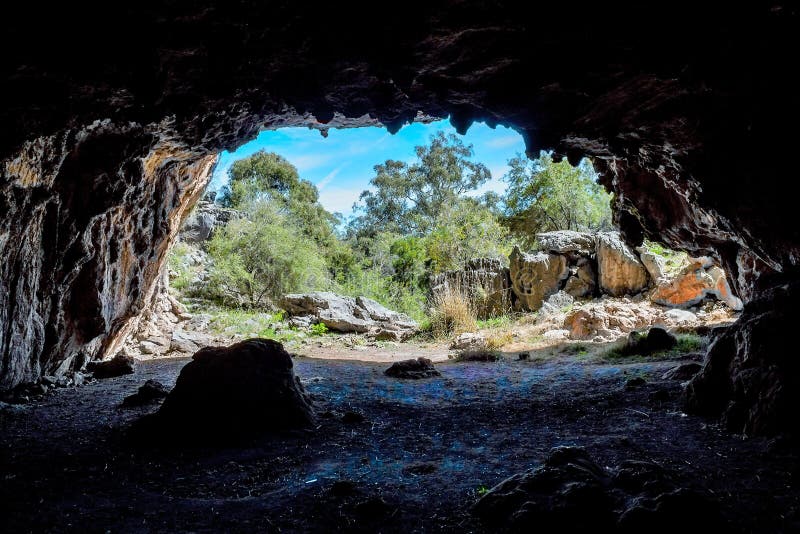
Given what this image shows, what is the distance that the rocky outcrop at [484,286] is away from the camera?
12570 mm

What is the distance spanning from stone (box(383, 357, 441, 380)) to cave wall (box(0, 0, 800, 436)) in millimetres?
3173

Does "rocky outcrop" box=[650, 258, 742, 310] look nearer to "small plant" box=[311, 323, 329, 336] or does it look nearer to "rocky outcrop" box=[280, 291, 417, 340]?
"rocky outcrop" box=[280, 291, 417, 340]

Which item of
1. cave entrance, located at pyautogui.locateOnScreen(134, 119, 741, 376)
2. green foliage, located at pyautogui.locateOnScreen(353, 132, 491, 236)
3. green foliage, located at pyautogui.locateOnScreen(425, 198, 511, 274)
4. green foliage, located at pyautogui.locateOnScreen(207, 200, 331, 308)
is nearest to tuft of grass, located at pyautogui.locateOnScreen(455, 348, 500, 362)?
cave entrance, located at pyautogui.locateOnScreen(134, 119, 741, 376)

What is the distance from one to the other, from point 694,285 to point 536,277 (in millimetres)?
4219

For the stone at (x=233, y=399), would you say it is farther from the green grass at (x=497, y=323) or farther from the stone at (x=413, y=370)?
the green grass at (x=497, y=323)

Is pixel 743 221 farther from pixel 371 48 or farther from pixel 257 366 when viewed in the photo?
pixel 257 366

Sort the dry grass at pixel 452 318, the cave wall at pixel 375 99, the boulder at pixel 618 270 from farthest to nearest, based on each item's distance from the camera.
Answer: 1. the boulder at pixel 618 270
2. the dry grass at pixel 452 318
3. the cave wall at pixel 375 99

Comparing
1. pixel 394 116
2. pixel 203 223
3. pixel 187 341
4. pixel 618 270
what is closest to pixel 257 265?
pixel 203 223

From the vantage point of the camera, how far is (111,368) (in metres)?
5.91

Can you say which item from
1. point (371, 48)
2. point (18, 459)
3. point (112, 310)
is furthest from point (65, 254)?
point (371, 48)

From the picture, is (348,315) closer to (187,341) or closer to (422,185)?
(187,341)

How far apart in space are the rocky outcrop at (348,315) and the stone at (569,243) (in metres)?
4.95

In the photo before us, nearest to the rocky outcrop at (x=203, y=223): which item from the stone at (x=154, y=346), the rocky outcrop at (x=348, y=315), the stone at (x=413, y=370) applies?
the rocky outcrop at (x=348, y=315)

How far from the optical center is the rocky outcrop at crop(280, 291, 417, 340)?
38.9 ft
